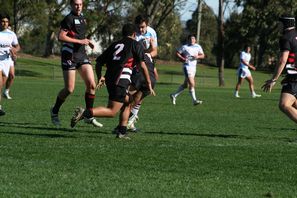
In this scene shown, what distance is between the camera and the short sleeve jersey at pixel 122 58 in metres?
10.5

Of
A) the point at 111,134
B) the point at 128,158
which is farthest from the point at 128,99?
the point at 128,158

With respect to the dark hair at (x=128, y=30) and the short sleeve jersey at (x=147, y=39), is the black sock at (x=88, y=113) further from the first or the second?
the short sleeve jersey at (x=147, y=39)

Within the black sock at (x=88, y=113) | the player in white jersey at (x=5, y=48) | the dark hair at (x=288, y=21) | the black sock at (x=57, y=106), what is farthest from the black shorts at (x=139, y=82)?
the player in white jersey at (x=5, y=48)

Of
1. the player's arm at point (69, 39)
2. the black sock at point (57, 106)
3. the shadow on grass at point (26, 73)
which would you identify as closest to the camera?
the player's arm at point (69, 39)

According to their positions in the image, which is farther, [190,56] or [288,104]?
[190,56]

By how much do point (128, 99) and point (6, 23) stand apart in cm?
501

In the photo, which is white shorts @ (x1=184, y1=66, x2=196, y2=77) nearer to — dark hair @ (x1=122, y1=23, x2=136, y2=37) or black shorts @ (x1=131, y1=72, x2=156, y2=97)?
black shorts @ (x1=131, y1=72, x2=156, y2=97)

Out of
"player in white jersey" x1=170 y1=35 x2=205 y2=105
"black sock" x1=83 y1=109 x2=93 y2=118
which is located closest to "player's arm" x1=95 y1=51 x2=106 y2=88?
"black sock" x1=83 y1=109 x2=93 y2=118

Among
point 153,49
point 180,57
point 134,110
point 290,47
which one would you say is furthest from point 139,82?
point 180,57

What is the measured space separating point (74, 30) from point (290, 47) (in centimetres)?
358

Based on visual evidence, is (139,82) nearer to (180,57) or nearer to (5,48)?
(5,48)

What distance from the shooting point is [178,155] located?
897cm

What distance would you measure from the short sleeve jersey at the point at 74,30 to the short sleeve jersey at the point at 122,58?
58.7 inches

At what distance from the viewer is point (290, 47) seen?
35.0 ft
